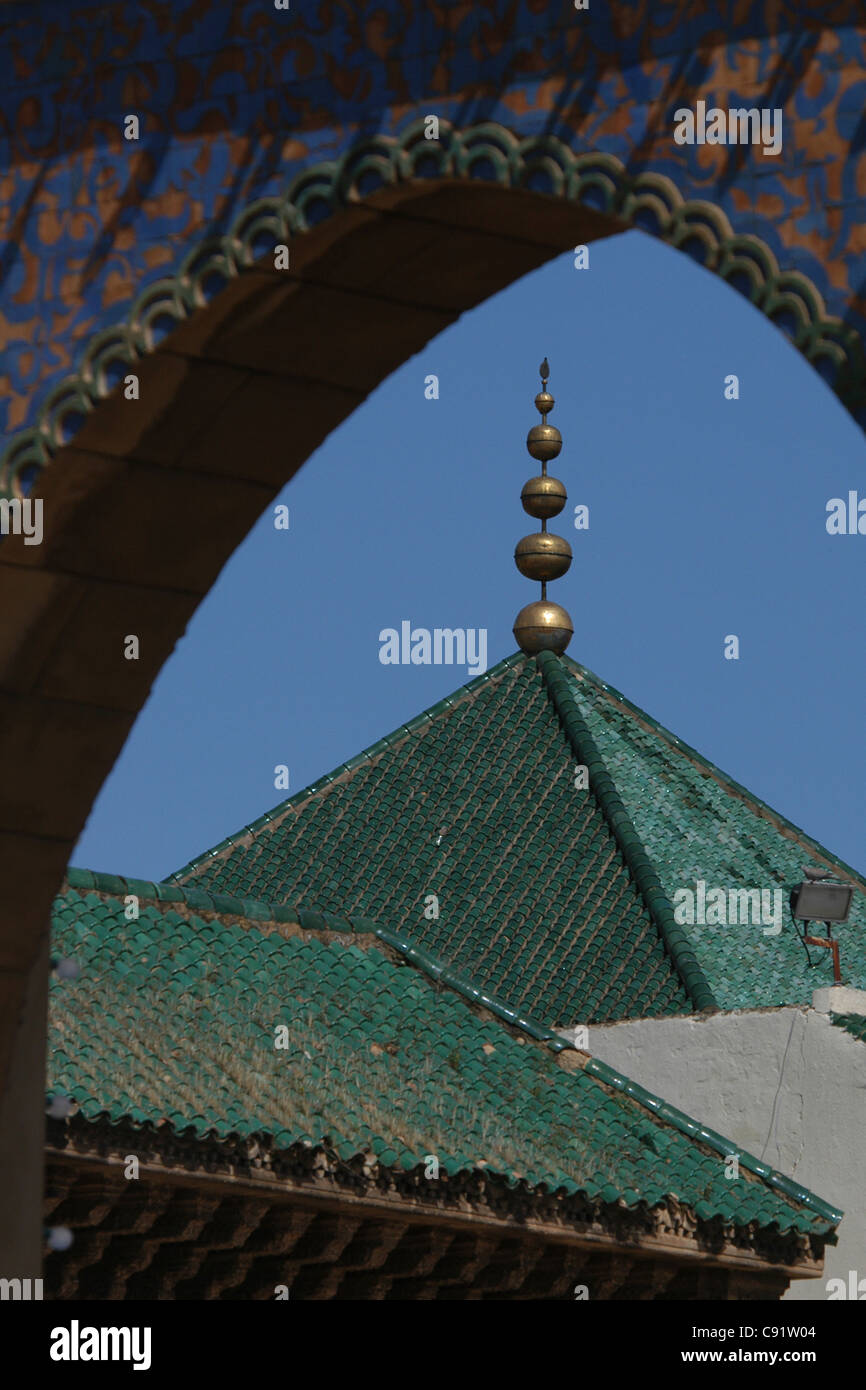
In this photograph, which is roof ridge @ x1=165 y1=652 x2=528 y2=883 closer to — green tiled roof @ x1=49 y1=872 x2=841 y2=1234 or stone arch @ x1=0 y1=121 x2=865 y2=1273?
green tiled roof @ x1=49 y1=872 x2=841 y2=1234

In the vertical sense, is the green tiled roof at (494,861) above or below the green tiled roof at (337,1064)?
above

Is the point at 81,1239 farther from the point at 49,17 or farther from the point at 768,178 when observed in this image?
the point at 768,178

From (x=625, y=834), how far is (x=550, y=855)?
0.47 meters

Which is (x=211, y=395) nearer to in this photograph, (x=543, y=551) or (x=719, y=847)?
(x=719, y=847)

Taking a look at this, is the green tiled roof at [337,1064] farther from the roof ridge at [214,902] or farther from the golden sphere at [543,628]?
the golden sphere at [543,628]

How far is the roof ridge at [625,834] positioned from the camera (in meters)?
16.1

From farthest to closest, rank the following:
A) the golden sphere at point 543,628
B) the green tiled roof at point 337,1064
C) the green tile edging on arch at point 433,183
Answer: the golden sphere at point 543,628 → the green tiled roof at point 337,1064 → the green tile edging on arch at point 433,183

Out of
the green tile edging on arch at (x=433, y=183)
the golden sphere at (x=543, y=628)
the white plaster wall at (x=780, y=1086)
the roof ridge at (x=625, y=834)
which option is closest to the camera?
the green tile edging on arch at (x=433, y=183)

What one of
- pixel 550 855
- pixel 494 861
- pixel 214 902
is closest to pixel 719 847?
pixel 550 855

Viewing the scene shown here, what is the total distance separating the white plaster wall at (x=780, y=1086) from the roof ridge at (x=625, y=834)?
0.88 feet

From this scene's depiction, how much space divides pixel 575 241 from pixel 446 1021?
9.29 m

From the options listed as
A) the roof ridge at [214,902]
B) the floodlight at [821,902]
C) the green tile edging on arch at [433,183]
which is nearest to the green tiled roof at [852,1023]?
the floodlight at [821,902]

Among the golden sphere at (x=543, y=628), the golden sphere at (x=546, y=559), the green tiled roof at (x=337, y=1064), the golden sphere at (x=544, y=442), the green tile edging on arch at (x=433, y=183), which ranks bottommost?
the green tiled roof at (x=337, y=1064)

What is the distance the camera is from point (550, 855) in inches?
682
